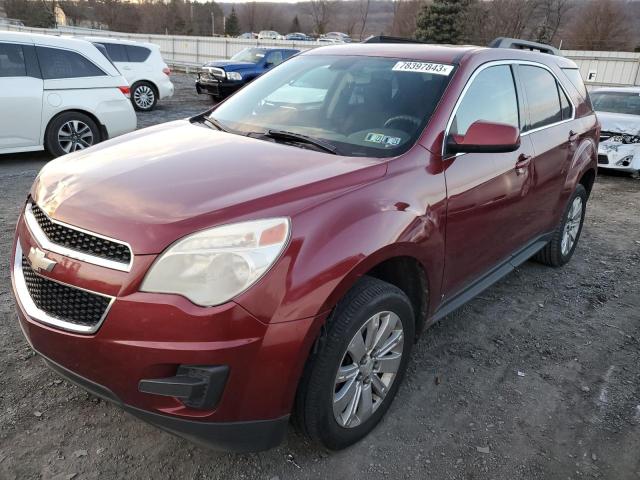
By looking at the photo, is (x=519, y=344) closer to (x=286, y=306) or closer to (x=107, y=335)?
(x=286, y=306)

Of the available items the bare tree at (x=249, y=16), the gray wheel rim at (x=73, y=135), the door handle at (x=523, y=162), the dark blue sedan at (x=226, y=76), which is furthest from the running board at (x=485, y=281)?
the bare tree at (x=249, y=16)

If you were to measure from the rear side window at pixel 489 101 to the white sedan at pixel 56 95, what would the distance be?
609 cm

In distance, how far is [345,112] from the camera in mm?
3047

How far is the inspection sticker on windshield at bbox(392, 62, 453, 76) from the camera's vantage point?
301cm

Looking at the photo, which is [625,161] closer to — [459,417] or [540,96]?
[540,96]

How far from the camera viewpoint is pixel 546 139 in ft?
Answer: 12.5

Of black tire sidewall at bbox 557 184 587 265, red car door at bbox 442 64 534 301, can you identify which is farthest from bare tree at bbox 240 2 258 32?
red car door at bbox 442 64 534 301

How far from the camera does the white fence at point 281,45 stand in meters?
23.2

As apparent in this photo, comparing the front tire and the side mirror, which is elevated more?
the side mirror

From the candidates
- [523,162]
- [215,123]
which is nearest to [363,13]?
[523,162]

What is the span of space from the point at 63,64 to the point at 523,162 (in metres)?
6.53

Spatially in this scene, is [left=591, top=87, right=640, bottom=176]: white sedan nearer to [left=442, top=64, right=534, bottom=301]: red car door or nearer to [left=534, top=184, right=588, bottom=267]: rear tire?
[left=534, top=184, right=588, bottom=267]: rear tire

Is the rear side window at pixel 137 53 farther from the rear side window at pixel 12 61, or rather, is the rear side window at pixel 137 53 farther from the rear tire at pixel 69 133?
the rear side window at pixel 12 61

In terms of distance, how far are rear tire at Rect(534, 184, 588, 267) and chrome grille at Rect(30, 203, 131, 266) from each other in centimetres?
367
